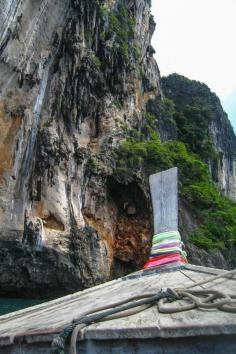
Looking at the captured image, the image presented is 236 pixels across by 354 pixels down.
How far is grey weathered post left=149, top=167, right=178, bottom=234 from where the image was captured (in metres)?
3.17

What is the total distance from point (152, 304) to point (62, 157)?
9.90m

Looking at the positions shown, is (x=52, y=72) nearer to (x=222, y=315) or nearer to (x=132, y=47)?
(x=132, y=47)

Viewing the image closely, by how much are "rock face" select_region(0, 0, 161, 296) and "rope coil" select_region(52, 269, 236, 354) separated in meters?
8.85

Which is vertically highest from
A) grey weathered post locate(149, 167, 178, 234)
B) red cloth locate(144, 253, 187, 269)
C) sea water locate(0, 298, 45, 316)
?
grey weathered post locate(149, 167, 178, 234)

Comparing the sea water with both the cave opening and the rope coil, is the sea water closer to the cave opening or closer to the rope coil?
the cave opening

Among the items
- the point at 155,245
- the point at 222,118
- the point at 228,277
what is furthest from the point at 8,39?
the point at 222,118

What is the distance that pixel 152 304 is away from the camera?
1602mm

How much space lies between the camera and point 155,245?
3.12m

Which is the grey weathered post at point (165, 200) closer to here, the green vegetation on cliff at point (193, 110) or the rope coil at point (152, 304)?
the rope coil at point (152, 304)

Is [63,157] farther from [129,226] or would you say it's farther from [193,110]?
[193,110]

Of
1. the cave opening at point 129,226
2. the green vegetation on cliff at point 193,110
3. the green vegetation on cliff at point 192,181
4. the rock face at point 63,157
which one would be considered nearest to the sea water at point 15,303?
the rock face at point 63,157

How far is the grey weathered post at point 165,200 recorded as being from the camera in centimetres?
317

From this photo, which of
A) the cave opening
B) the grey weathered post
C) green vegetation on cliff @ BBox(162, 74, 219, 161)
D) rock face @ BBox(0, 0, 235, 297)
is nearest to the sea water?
rock face @ BBox(0, 0, 235, 297)

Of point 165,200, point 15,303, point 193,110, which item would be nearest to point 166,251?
point 165,200
